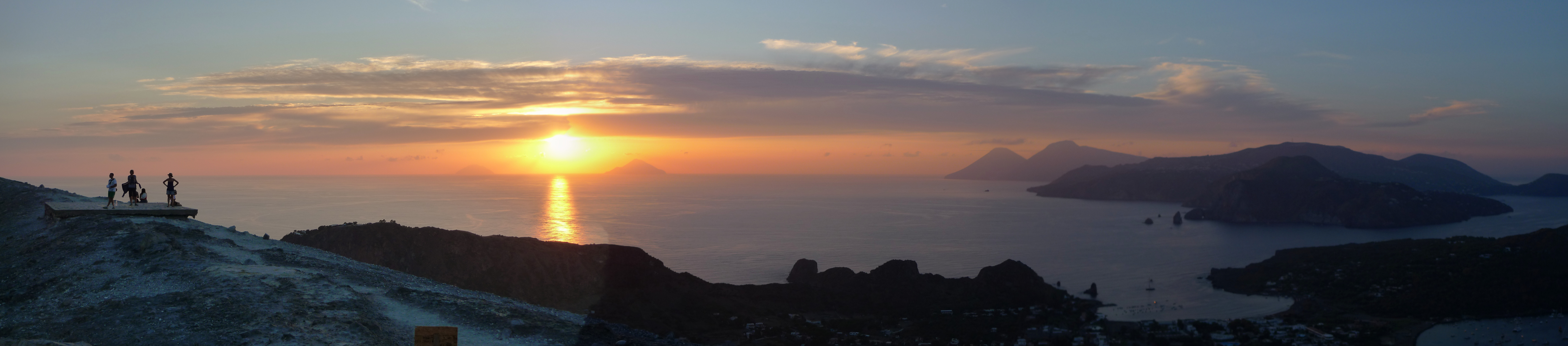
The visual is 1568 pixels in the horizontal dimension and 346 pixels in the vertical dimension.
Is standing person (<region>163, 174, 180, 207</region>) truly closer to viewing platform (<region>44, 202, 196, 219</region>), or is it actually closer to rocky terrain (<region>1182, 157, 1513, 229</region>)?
viewing platform (<region>44, 202, 196, 219</region>)

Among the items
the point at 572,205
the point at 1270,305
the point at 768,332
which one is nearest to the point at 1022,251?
the point at 1270,305

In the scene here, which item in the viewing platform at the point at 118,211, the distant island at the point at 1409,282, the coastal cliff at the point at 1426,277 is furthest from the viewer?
the coastal cliff at the point at 1426,277

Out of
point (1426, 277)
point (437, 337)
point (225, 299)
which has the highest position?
point (437, 337)

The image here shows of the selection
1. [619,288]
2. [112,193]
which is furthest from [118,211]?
[619,288]

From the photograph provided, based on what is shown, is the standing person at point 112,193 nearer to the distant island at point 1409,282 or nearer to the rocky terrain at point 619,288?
the rocky terrain at point 619,288

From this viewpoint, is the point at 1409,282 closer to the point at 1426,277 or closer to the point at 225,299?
the point at 1426,277

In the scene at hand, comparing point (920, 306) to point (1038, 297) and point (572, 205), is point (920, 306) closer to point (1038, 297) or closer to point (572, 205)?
point (1038, 297)

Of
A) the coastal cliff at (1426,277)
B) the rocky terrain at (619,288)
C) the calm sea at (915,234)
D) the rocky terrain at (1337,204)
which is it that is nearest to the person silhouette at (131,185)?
the rocky terrain at (619,288)
